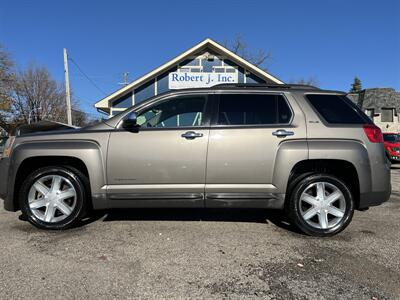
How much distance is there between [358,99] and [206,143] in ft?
154

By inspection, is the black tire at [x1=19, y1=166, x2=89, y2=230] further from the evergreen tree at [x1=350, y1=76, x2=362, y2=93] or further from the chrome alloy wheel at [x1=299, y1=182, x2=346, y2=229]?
the evergreen tree at [x1=350, y1=76, x2=362, y2=93]

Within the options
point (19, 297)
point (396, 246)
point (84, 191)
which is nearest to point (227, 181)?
point (84, 191)

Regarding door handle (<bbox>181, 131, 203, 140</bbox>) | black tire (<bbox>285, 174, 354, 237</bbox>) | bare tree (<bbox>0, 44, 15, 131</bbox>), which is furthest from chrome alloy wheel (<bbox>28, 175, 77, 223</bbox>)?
bare tree (<bbox>0, 44, 15, 131</bbox>)

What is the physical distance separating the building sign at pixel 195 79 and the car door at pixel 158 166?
12390 millimetres

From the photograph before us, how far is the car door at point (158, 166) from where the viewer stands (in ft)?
14.0

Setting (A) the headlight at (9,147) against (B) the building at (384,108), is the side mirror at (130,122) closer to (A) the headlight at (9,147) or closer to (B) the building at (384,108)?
(A) the headlight at (9,147)

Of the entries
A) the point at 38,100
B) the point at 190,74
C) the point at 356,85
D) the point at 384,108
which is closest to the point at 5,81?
the point at 38,100

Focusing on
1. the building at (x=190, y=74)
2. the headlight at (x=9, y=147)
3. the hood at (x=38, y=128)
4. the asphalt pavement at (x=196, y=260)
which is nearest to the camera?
the asphalt pavement at (x=196, y=260)

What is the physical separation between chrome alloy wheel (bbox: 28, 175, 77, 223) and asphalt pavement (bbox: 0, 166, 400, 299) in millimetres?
230

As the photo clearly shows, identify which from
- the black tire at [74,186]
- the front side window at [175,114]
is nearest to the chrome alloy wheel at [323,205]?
the front side window at [175,114]

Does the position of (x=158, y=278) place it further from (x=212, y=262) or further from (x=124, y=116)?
(x=124, y=116)

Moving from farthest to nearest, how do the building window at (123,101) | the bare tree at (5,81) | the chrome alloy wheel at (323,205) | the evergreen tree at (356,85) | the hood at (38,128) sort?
the evergreen tree at (356,85) → the bare tree at (5,81) → the building window at (123,101) → the hood at (38,128) → the chrome alloy wheel at (323,205)

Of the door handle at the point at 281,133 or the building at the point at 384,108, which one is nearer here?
the door handle at the point at 281,133

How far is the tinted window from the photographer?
14.5ft
